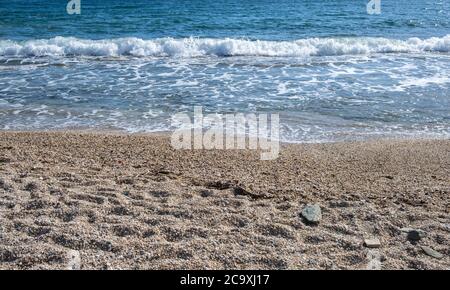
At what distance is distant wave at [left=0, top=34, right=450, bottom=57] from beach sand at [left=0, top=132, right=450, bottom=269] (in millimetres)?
9822

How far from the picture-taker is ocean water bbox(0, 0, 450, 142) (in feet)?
30.9

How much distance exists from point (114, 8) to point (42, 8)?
171 inches

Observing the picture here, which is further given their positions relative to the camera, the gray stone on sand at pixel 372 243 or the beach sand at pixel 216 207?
the gray stone on sand at pixel 372 243

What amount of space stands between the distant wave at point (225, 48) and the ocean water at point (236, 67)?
0.04m

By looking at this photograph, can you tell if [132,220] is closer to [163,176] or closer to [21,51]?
[163,176]

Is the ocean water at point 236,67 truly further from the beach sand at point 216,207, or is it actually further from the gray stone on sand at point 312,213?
the gray stone on sand at point 312,213

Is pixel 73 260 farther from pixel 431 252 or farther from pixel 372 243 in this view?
pixel 431 252

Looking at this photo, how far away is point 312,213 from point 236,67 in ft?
32.3

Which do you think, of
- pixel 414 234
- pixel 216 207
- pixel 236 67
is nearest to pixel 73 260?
pixel 216 207

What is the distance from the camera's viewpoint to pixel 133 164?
6.54m

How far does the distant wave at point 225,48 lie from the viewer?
54.7ft

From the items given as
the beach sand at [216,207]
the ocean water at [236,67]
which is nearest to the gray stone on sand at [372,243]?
the beach sand at [216,207]

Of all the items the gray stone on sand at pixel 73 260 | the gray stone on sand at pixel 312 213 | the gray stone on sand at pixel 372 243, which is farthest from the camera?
the gray stone on sand at pixel 312 213
